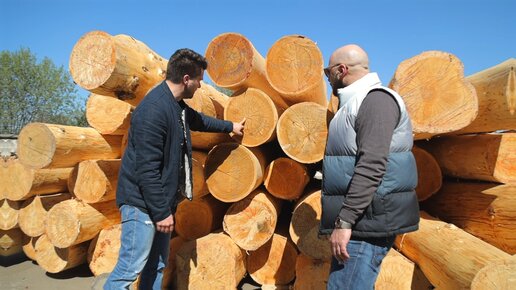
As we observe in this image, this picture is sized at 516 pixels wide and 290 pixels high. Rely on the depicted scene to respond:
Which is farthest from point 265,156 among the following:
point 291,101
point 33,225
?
point 33,225

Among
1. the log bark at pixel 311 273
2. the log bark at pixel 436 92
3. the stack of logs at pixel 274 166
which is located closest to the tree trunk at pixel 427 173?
the stack of logs at pixel 274 166

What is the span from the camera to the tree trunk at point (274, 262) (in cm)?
347

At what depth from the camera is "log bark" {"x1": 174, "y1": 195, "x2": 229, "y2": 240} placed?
363cm

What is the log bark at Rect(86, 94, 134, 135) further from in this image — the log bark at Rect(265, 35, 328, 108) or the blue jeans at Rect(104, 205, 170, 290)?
the log bark at Rect(265, 35, 328, 108)

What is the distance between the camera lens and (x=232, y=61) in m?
3.18

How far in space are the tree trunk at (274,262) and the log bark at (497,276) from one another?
1.71m

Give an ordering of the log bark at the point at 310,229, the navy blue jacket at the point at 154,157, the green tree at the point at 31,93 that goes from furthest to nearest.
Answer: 1. the green tree at the point at 31,93
2. the log bark at the point at 310,229
3. the navy blue jacket at the point at 154,157

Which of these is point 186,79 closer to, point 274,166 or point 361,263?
point 274,166

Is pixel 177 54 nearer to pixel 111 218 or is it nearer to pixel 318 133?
pixel 318 133

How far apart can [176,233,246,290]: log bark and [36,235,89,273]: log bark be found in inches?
58.4

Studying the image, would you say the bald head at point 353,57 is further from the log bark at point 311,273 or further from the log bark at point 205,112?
the log bark at point 311,273

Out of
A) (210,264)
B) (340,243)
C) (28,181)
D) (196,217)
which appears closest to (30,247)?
(28,181)

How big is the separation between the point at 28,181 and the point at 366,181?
402 cm

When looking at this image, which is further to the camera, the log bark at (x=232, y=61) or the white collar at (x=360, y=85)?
the log bark at (x=232, y=61)
